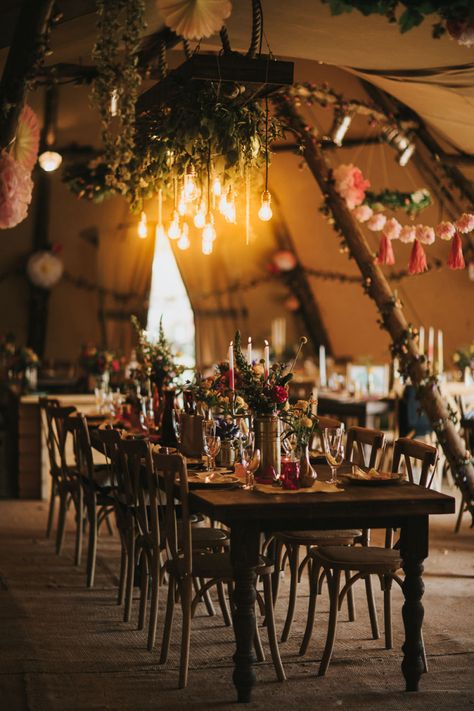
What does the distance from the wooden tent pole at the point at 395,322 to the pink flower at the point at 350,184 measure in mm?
60

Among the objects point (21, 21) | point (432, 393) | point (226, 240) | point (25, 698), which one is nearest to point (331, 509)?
point (25, 698)

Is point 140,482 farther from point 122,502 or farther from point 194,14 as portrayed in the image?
point 194,14

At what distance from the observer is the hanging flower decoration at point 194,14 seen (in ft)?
12.7

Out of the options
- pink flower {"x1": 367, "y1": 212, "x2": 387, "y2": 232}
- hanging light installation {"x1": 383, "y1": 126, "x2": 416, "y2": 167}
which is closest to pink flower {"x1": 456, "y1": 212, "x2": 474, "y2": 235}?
pink flower {"x1": 367, "y1": 212, "x2": 387, "y2": 232}

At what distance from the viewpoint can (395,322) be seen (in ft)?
23.1

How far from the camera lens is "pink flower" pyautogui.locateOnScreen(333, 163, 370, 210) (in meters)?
7.22

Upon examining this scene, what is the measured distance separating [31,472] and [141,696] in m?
4.75

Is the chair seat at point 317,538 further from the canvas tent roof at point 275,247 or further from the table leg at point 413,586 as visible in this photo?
the canvas tent roof at point 275,247

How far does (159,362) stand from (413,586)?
2.79 meters

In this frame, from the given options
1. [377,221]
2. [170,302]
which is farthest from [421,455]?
[170,302]

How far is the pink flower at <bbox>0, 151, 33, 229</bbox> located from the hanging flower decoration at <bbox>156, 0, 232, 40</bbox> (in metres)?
0.81

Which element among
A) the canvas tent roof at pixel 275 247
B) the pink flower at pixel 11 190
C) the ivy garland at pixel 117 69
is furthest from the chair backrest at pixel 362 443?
the canvas tent roof at pixel 275 247

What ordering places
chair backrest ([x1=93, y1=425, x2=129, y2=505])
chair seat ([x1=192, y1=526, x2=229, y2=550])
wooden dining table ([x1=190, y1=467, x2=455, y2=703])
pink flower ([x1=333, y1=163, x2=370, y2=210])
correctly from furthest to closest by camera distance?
pink flower ([x1=333, y1=163, x2=370, y2=210])
chair backrest ([x1=93, y1=425, x2=129, y2=505])
chair seat ([x1=192, y1=526, x2=229, y2=550])
wooden dining table ([x1=190, y1=467, x2=455, y2=703])

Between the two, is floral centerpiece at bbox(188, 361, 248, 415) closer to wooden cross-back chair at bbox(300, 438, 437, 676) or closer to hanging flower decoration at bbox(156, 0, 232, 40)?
wooden cross-back chair at bbox(300, 438, 437, 676)
